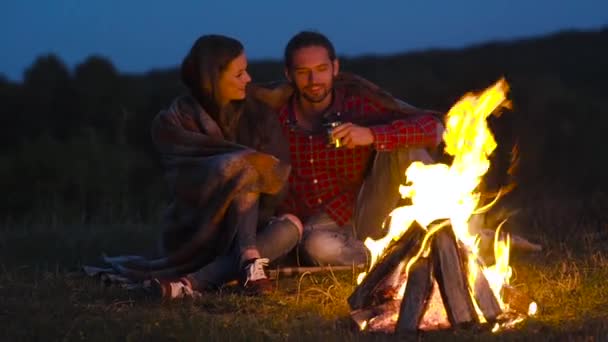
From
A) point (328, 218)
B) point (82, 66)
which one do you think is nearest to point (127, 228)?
point (328, 218)

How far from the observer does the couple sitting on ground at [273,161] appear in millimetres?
6539

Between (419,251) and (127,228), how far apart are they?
402 cm

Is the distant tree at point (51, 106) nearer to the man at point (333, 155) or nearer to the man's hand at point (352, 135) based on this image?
the man at point (333, 155)

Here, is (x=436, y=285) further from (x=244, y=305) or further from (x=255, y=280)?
(x=255, y=280)

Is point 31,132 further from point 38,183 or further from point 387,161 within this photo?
point 387,161

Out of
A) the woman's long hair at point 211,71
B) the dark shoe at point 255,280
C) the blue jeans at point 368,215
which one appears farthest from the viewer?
the blue jeans at point 368,215

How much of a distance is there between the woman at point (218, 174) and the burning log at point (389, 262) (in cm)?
98

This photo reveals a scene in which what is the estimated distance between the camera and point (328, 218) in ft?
22.8

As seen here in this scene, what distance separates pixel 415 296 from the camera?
5258 millimetres

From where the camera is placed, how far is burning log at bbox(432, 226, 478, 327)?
5250 millimetres

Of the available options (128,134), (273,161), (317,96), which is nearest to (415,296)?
(273,161)

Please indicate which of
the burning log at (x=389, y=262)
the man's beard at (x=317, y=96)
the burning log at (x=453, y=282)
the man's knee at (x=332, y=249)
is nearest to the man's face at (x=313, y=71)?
the man's beard at (x=317, y=96)

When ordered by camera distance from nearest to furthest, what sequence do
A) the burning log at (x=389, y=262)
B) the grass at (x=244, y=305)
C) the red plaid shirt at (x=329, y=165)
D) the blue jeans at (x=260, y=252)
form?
the grass at (x=244, y=305), the burning log at (x=389, y=262), the blue jeans at (x=260, y=252), the red plaid shirt at (x=329, y=165)

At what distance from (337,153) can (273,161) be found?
476 mm
